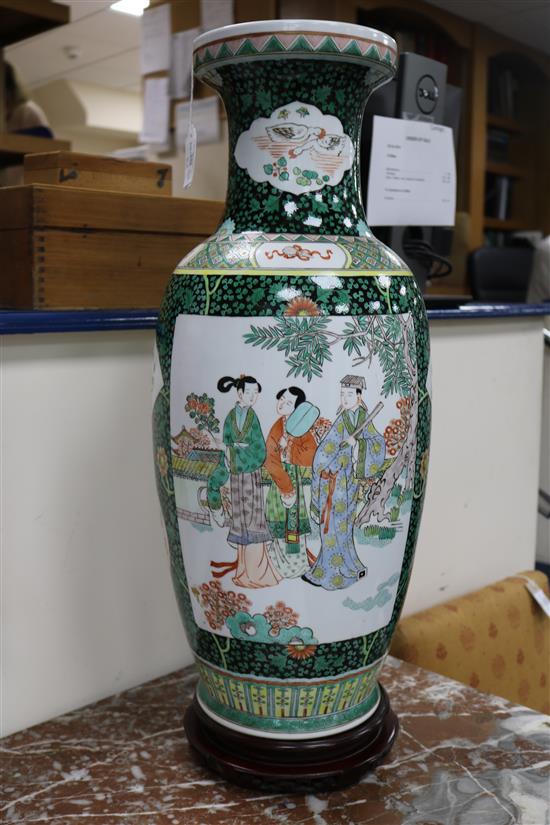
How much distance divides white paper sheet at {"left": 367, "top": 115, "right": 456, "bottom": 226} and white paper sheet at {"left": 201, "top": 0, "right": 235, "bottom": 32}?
1916mm

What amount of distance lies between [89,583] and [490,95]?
4.06 metres

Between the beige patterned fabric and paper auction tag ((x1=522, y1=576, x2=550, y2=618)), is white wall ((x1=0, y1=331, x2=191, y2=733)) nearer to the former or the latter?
the beige patterned fabric

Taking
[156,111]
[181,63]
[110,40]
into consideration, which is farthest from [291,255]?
[110,40]

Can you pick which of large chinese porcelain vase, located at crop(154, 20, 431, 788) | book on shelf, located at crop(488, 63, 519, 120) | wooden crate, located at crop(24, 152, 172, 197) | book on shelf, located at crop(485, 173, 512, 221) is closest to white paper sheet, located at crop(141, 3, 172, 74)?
book on shelf, located at crop(488, 63, 519, 120)

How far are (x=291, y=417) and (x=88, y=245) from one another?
0.45 m

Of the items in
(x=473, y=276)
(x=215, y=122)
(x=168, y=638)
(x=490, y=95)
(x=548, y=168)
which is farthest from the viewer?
(x=548, y=168)

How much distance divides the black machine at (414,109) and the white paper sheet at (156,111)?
2.10 meters

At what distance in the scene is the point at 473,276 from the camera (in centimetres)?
292

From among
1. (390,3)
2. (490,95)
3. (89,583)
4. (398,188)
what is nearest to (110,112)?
(490,95)

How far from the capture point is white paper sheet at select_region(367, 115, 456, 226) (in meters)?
1.45

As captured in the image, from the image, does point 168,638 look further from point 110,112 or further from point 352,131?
point 110,112

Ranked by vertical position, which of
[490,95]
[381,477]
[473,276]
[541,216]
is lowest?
[381,477]

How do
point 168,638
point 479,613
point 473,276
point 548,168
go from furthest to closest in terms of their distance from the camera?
point 548,168 < point 473,276 < point 479,613 < point 168,638

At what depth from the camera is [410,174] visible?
4.88ft
